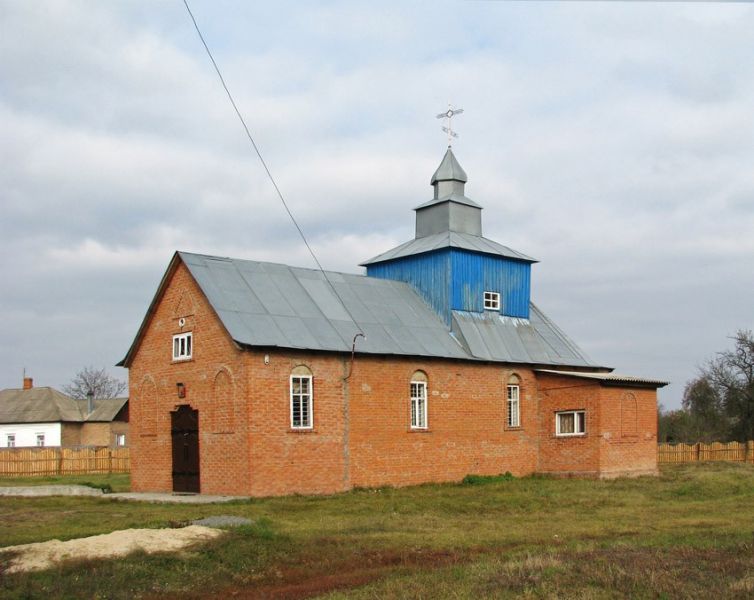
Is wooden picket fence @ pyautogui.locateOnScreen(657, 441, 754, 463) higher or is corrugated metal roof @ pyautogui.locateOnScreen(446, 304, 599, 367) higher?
corrugated metal roof @ pyautogui.locateOnScreen(446, 304, 599, 367)

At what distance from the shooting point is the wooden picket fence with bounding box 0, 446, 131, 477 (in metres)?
39.7

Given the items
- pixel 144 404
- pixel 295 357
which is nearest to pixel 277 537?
pixel 295 357

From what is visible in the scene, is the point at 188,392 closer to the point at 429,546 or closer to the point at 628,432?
the point at 429,546

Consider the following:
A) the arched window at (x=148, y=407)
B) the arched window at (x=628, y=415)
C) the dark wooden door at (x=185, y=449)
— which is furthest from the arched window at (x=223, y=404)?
the arched window at (x=628, y=415)

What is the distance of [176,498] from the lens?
76.8 feet

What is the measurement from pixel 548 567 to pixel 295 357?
13.6 meters

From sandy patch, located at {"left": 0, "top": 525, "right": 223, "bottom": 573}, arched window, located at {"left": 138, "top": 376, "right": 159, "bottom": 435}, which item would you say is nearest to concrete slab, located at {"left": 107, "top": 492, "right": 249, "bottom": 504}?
arched window, located at {"left": 138, "top": 376, "right": 159, "bottom": 435}

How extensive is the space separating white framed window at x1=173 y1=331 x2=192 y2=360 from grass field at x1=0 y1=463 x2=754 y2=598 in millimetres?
4703

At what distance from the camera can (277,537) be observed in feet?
49.2

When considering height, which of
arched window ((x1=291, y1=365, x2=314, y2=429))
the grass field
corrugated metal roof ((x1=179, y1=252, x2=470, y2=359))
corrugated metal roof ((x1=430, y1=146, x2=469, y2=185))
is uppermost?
corrugated metal roof ((x1=430, y1=146, x2=469, y2=185))

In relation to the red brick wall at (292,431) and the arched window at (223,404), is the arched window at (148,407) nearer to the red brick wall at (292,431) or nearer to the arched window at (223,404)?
the arched window at (223,404)

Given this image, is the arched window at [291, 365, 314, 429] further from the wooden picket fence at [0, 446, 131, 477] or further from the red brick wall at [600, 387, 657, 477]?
the wooden picket fence at [0, 446, 131, 477]

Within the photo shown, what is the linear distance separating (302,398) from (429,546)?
10110 millimetres

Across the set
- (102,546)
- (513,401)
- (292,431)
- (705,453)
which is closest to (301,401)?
(292,431)
